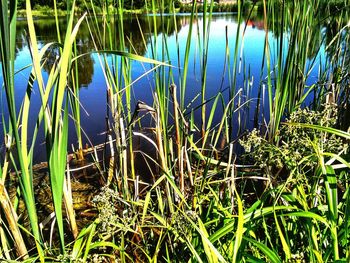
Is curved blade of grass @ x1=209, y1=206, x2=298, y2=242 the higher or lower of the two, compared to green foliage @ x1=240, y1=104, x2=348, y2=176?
lower

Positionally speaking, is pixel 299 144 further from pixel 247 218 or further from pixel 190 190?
pixel 190 190

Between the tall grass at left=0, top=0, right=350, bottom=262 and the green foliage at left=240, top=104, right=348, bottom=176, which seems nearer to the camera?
the tall grass at left=0, top=0, right=350, bottom=262

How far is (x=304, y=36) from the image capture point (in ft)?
4.78

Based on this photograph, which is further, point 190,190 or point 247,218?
point 190,190

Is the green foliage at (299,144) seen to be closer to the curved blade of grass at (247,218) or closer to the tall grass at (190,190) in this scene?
the tall grass at (190,190)

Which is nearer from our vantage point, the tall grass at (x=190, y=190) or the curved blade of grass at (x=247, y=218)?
the tall grass at (x=190, y=190)

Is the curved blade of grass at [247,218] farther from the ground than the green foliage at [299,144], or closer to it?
closer to it

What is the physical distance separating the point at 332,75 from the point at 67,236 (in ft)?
5.04

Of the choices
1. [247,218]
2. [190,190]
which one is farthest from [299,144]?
[190,190]

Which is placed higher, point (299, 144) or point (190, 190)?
point (299, 144)

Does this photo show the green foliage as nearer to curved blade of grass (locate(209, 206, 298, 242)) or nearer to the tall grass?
the tall grass

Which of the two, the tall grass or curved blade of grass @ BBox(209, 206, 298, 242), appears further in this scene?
curved blade of grass @ BBox(209, 206, 298, 242)

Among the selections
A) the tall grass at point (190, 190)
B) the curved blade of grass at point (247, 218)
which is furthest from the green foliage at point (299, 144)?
the curved blade of grass at point (247, 218)

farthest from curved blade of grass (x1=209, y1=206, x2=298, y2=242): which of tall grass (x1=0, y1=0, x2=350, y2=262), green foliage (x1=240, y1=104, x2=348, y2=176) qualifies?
green foliage (x1=240, y1=104, x2=348, y2=176)
